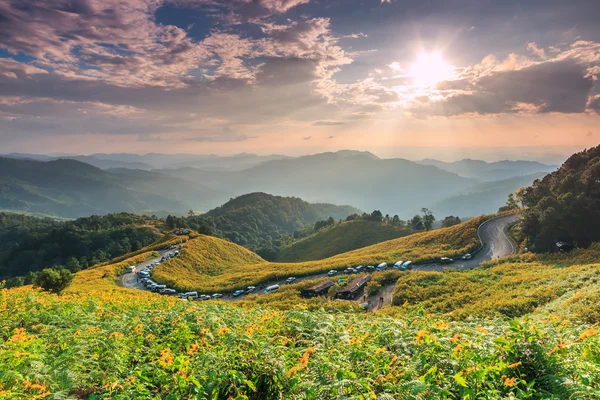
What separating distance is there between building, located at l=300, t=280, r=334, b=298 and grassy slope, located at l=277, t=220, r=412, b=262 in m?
63.2

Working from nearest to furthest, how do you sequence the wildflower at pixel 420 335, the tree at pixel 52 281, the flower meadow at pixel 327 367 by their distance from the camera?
the flower meadow at pixel 327 367 < the wildflower at pixel 420 335 < the tree at pixel 52 281

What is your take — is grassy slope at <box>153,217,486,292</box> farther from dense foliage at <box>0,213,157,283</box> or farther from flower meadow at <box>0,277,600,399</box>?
dense foliage at <box>0,213,157,283</box>

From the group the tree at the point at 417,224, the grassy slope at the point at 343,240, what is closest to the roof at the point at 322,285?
the grassy slope at the point at 343,240

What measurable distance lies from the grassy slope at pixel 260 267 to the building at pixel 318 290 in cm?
1301

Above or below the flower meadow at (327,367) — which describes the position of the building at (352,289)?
below

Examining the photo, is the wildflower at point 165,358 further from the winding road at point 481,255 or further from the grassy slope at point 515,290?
the winding road at point 481,255

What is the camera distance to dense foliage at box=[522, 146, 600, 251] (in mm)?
38562

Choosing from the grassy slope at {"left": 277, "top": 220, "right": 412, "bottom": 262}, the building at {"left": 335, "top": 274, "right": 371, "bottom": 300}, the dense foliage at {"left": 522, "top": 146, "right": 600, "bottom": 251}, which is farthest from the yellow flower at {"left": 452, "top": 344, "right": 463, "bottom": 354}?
the grassy slope at {"left": 277, "top": 220, "right": 412, "bottom": 262}

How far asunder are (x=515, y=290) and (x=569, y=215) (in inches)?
982

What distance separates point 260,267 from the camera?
2589 inches

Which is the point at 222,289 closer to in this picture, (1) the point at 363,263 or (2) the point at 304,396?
(1) the point at 363,263

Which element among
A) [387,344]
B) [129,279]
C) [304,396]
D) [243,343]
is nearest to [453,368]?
[387,344]

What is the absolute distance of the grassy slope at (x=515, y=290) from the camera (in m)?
17.5

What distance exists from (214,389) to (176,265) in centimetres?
6178
